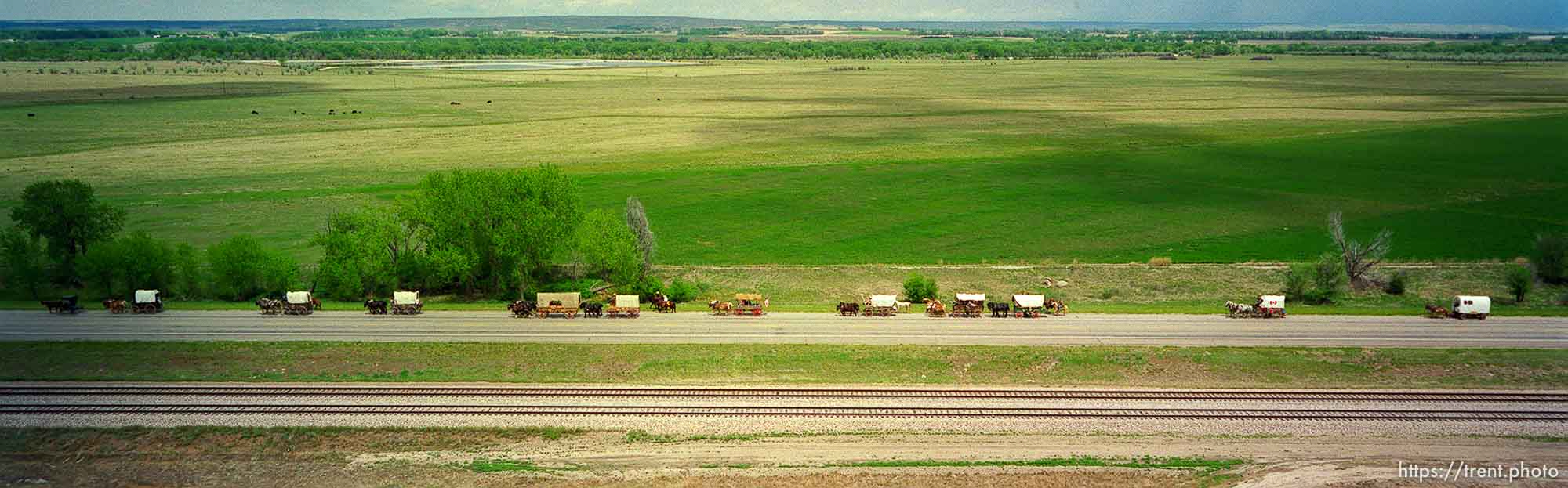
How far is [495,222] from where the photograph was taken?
55.2m

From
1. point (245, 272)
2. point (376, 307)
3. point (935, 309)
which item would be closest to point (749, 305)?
point (935, 309)

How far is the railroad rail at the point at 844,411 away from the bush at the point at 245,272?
18.3 metres

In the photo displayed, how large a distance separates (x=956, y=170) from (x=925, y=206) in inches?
742

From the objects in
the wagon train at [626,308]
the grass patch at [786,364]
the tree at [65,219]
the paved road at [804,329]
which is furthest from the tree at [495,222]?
the tree at [65,219]

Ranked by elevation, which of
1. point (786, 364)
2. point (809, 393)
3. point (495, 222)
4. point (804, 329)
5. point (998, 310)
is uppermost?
point (495, 222)

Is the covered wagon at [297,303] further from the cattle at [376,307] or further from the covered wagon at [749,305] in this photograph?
the covered wagon at [749,305]

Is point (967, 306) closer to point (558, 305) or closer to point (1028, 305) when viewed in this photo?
point (1028, 305)

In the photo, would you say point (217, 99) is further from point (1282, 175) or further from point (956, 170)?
point (1282, 175)

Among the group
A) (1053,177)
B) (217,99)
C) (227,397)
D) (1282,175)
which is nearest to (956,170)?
(1053,177)

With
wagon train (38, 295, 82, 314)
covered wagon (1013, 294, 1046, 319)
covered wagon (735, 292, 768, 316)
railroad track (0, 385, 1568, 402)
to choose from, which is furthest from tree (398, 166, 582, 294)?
covered wagon (1013, 294, 1046, 319)

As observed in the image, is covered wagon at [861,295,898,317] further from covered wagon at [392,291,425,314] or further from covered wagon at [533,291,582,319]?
covered wagon at [392,291,425,314]

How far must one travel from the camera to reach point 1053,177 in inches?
3807

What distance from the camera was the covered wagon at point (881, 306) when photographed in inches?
1962

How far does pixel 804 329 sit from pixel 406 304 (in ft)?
68.8
